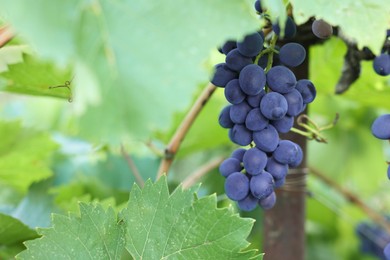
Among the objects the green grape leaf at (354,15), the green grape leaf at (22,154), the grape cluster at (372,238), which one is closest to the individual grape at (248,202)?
the green grape leaf at (354,15)

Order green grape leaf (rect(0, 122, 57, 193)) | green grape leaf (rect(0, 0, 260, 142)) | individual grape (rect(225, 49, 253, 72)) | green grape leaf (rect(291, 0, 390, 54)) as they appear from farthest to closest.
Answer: green grape leaf (rect(0, 122, 57, 193)), individual grape (rect(225, 49, 253, 72)), green grape leaf (rect(291, 0, 390, 54)), green grape leaf (rect(0, 0, 260, 142))

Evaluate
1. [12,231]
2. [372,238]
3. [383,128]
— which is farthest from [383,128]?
[372,238]

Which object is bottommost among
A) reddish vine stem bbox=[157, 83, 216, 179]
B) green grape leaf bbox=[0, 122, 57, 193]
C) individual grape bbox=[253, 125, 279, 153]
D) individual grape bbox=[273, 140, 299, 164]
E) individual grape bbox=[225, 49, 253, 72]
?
green grape leaf bbox=[0, 122, 57, 193]

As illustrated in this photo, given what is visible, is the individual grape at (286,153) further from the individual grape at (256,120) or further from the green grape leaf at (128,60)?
the green grape leaf at (128,60)

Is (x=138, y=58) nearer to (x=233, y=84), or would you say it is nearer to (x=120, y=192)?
(x=233, y=84)

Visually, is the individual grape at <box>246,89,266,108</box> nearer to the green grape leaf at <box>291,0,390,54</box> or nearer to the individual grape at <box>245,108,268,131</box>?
the individual grape at <box>245,108,268,131</box>

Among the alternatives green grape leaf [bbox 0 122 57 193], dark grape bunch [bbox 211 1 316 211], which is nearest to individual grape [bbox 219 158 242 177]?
dark grape bunch [bbox 211 1 316 211]
